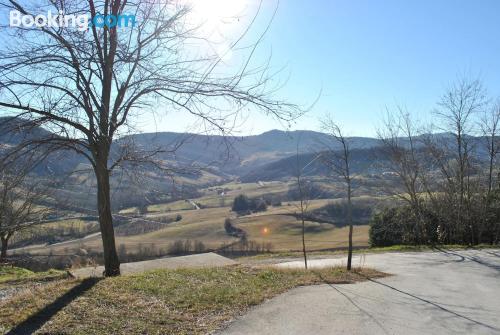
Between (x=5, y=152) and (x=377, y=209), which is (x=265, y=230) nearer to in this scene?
(x=377, y=209)

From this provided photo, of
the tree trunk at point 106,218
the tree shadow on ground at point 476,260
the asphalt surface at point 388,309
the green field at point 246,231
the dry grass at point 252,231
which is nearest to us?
the asphalt surface at point 388,309

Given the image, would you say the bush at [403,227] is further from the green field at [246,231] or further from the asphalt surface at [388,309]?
the green field at [246,231]

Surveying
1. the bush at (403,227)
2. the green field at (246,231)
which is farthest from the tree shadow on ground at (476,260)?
the green field at (246,231)

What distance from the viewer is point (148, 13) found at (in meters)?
7.78

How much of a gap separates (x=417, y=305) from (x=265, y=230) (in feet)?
242

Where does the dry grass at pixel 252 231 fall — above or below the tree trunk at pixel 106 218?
below

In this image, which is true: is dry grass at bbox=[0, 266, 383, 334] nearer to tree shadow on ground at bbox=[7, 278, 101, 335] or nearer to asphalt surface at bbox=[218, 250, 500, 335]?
tree shadow on ground at bbox=[7, 278, 101, 335]

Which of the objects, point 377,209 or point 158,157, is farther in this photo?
point 377,209

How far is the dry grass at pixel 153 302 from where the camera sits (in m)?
6.61

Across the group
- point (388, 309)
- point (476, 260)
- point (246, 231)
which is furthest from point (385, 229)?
point (246, 231)

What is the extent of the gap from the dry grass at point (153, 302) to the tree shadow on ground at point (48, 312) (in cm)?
5

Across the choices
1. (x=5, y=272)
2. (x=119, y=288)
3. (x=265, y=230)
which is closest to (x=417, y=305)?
(x=119, y=288)

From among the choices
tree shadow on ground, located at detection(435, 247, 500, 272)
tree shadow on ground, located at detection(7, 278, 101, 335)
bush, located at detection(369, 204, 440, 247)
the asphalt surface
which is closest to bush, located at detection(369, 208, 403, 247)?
bush, located at detection(369, 204, 440, 247)

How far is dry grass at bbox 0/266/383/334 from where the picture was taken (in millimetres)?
6609
